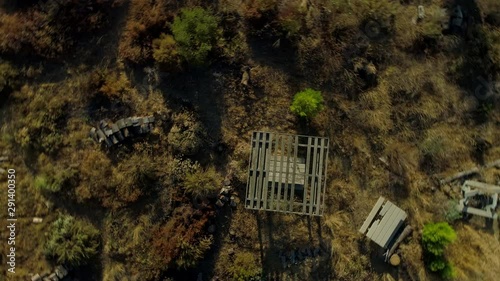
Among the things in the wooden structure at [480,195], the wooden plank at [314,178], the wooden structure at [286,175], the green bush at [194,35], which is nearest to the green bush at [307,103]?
the wooden structure at [286,175]

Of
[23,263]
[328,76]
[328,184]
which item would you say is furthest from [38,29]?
[328,184]

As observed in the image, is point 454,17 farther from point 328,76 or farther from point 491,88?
point 328,76

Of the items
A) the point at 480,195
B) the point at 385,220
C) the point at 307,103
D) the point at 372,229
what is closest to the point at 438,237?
the point at 385,220

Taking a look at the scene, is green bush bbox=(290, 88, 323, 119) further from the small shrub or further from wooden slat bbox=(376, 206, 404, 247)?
the small shrub

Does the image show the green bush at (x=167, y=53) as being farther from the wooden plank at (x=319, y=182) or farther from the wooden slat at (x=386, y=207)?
the wooden slat at (x=386, y=207)

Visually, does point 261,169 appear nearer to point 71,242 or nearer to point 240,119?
point 240,119

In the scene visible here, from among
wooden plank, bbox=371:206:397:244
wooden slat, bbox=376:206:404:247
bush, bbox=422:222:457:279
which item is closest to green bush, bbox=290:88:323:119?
wooden plank, bbox=371:206:397:244
